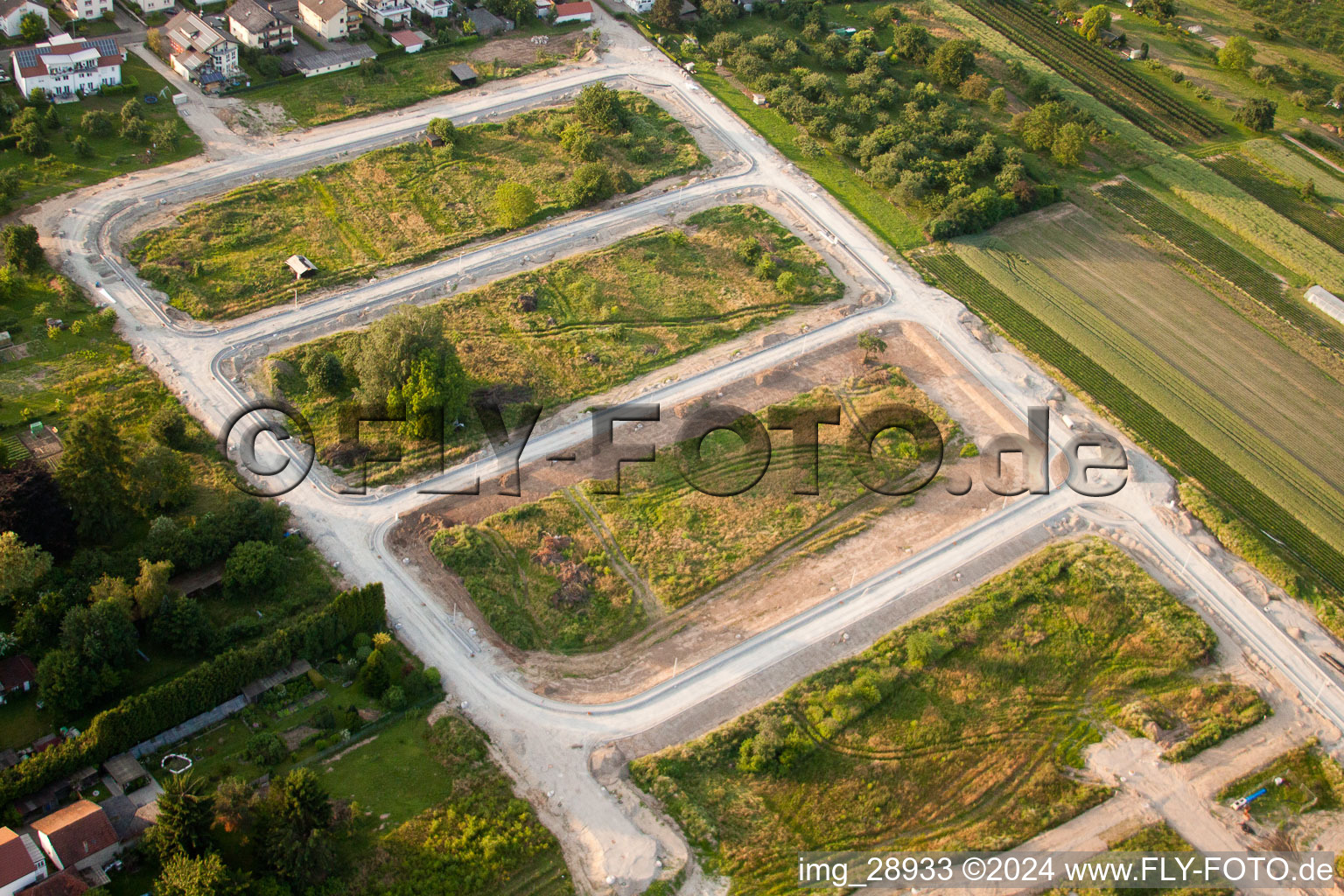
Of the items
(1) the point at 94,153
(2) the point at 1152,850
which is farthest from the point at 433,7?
(2) the point at 1152,850

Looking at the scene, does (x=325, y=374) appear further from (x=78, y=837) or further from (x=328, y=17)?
(x=328, y=17)

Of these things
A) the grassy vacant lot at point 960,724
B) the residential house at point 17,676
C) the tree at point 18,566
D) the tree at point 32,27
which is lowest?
the grassy vacant lot at point 960,724

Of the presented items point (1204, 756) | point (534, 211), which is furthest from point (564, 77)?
point (1204, 756)

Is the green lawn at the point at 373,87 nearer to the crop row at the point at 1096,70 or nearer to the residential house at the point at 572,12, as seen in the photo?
the residential house at the point at 572,12

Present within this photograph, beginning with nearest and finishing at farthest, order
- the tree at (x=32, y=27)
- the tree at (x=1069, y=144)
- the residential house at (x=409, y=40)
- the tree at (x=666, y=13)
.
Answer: the tree at (x=32, y=27)
the tree at (x=1069, y=144)
the residential house at (x=409, y=40)
the tree at (x=666, y=13)

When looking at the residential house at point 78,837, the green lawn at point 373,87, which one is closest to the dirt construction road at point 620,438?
the green lawn at point 373,87

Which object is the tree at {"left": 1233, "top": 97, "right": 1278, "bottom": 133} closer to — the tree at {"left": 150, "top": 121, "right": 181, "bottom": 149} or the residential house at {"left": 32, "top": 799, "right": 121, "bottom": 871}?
the tree at {"left": 150, "top": 121, "right": 181, "bottom": 149}

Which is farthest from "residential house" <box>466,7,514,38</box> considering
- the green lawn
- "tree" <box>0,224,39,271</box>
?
"tree" <box>0,224,39,271</box>
